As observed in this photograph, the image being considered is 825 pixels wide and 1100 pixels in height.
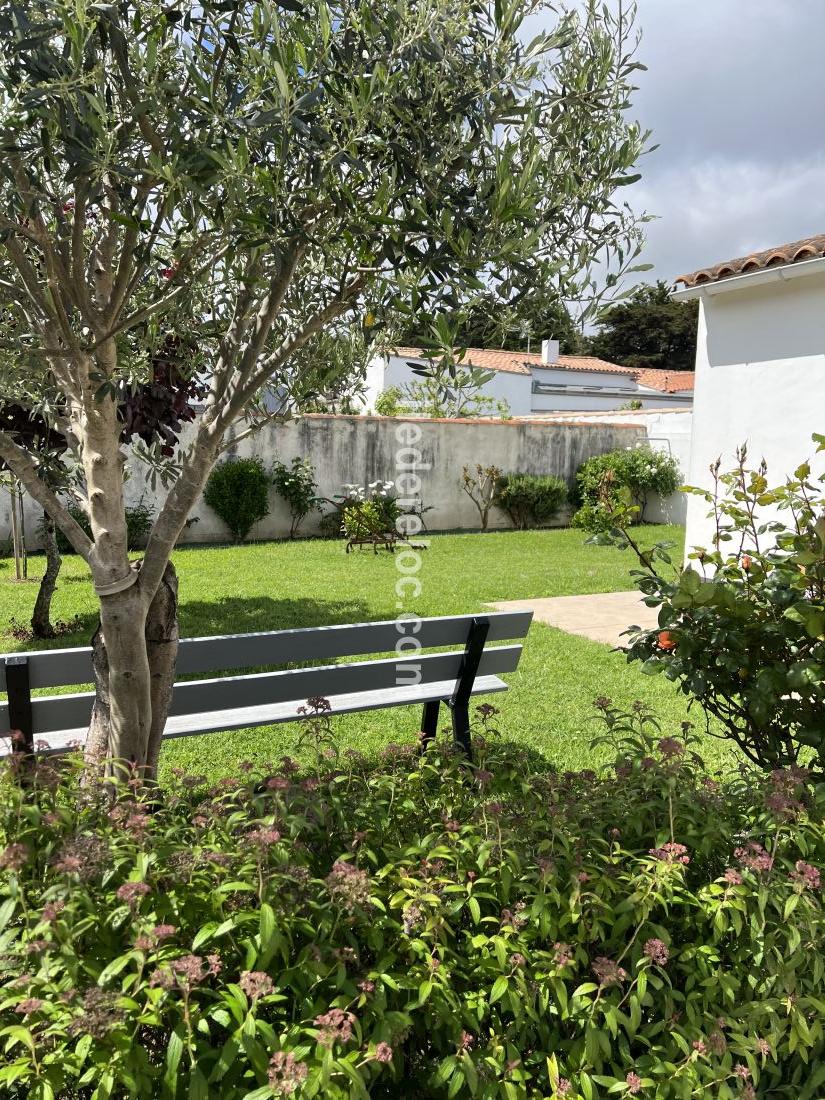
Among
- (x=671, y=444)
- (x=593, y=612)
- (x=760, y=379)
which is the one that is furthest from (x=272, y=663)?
(x=671, y=444)

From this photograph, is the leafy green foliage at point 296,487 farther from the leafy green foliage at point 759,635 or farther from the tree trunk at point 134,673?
the leafy green foliage at point 759,635

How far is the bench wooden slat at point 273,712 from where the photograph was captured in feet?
11.9

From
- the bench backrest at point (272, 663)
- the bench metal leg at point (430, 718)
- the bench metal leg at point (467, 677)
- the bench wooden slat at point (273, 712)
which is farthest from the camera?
the bench metal leg at point (430, 718)

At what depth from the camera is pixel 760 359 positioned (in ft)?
29.9

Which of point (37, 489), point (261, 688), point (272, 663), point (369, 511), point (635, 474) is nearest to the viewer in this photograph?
point (37, 489)

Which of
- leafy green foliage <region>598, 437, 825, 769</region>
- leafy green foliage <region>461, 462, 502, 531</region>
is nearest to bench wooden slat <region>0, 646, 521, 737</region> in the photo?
leafy green foliage <region>598, 437, 825, 769</region>

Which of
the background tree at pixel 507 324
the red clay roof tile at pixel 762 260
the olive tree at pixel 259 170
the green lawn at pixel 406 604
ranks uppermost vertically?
the red clay roof tile at pixel 762 260

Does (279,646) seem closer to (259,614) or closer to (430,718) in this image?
(430,718)

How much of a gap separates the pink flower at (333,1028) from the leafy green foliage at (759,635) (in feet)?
5.90

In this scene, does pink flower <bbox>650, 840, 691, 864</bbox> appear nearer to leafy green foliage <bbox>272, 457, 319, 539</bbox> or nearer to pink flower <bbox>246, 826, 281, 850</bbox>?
pink flower <bbox>246, 826, 281, 850</bbox>

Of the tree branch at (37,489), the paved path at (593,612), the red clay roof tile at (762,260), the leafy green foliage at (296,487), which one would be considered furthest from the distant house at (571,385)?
the tree branch at (37,489)

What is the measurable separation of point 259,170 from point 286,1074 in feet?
6.09

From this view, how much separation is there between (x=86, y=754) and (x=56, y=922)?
1.31 meters

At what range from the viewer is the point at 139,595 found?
2764mm
